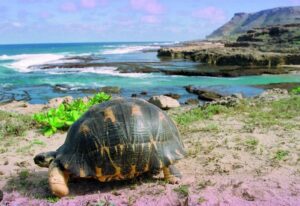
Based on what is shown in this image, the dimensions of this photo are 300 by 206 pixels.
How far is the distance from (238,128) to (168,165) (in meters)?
3.99

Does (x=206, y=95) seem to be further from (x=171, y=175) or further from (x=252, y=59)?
(x=252, y=59)

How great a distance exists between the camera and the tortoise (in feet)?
20.4

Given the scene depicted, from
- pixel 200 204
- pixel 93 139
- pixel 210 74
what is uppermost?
pixel 93 139

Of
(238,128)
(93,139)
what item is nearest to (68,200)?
(93,139)

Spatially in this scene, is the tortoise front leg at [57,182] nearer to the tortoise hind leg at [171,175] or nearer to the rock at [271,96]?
the tortoise hind leg at [171,175]

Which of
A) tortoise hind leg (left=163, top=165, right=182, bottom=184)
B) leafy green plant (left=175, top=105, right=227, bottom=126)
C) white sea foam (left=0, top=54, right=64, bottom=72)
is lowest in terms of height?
white sea foam (left=0, top=54, right=64, bottom=72)

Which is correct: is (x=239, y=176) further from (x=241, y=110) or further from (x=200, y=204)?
(x=241, y=110)

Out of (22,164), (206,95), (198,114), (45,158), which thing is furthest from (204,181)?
(206,95)

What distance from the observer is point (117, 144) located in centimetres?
622

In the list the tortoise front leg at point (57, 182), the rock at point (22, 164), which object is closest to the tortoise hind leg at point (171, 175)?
the tortoise front leg at point (57, 182)

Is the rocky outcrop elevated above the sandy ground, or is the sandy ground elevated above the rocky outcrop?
the sandy ground

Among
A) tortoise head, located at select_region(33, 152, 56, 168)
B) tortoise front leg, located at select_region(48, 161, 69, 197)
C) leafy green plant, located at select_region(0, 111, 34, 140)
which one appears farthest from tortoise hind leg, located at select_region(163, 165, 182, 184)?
leafy green plant, located at select_region(0, 111, 34, 140)

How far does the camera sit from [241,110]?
41.4 feet

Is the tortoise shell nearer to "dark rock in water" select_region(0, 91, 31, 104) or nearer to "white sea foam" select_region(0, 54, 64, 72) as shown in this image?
"dark rock in water" select_region(0, 91, 31, 104)
